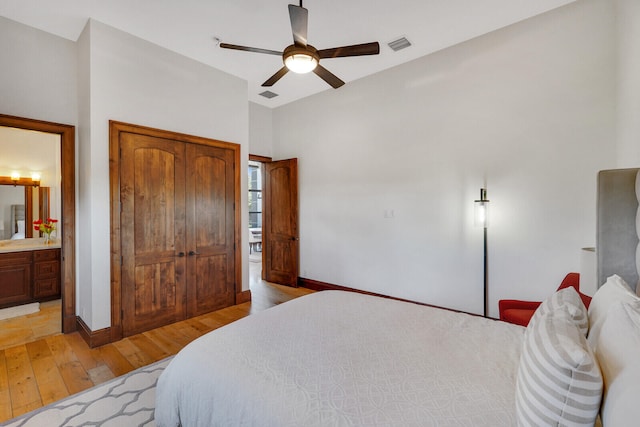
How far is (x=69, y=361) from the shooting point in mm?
2545

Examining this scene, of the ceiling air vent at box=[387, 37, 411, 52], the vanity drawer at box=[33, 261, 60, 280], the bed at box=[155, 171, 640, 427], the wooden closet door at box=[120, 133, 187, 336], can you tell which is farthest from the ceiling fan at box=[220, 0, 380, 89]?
the vanity drawer at box=[33, 261, 60, 280]

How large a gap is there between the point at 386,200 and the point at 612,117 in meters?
2.32

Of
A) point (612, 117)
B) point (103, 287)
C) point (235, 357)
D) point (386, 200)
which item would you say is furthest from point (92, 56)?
point (612, 117)

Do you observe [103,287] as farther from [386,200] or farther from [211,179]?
[386,200]

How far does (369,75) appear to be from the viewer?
4.09 m

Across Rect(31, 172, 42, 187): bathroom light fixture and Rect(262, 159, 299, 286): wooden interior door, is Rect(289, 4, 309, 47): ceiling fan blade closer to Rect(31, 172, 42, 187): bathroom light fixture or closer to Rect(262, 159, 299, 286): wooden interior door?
Rect(262, 159, 299, 286): wooden interior door

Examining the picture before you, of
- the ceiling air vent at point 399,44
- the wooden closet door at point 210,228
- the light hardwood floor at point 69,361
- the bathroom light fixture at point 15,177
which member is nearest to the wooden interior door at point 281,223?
the wooden closet door at point 210,228

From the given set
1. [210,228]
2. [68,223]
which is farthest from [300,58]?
[68,223]

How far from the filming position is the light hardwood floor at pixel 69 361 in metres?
2.10

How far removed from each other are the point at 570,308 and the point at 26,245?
5.91 metres

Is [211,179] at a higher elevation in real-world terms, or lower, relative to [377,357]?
higher

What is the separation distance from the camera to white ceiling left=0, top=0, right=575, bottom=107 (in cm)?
263

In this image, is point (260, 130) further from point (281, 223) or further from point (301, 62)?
point (301, 62)

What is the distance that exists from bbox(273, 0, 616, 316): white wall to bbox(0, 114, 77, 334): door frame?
3.13 m
